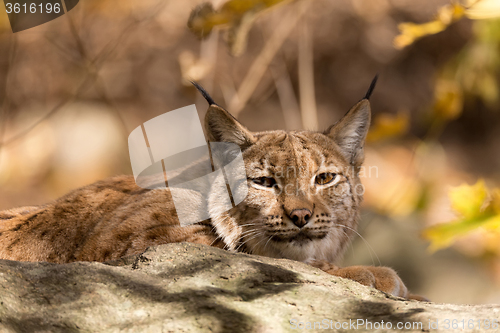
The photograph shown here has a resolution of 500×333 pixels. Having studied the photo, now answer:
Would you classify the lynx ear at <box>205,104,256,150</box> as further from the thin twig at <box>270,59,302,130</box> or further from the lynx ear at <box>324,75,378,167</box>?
the thin twig at <box>270,59,302,130</box>

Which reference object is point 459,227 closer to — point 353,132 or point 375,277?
point 375,277

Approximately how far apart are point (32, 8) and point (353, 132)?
6076mm

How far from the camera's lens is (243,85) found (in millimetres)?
8188

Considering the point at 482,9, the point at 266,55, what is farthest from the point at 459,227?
the point at 266,55

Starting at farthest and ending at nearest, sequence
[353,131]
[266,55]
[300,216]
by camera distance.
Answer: [266,55] < [353,131] < [300,216]

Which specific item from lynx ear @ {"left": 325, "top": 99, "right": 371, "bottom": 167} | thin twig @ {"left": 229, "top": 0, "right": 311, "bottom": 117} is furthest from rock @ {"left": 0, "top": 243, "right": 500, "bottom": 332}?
thin twig @ {"left": 229, "top": 0, "right": 311, "bottom": 117}

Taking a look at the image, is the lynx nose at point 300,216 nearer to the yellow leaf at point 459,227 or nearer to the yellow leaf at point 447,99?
the yellow leaf at point 459,227

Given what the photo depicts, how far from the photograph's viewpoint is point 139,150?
6.45 meters

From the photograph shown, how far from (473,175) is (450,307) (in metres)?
6.47

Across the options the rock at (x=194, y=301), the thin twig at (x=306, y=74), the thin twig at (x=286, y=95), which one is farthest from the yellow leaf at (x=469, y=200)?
the thin twig at (x=286, y=95)

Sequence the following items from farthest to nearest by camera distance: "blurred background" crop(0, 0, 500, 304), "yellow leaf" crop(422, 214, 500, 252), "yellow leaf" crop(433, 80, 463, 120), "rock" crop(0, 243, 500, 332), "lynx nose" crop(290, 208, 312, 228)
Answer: "blurred background" crop(0, 0, 500, 304) < "yellow leaf" crop(433, 80, 463, 120) < "lynx nose" crop(290, 208, 312, 228) < "yellow leaf" crop(422, 214, 500, 252) < "rock" crop(0, 243, 500, 332)

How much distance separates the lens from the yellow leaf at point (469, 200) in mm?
3230

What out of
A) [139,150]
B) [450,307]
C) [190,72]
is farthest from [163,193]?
[190,72]

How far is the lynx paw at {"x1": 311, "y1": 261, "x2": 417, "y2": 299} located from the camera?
10.2ft
